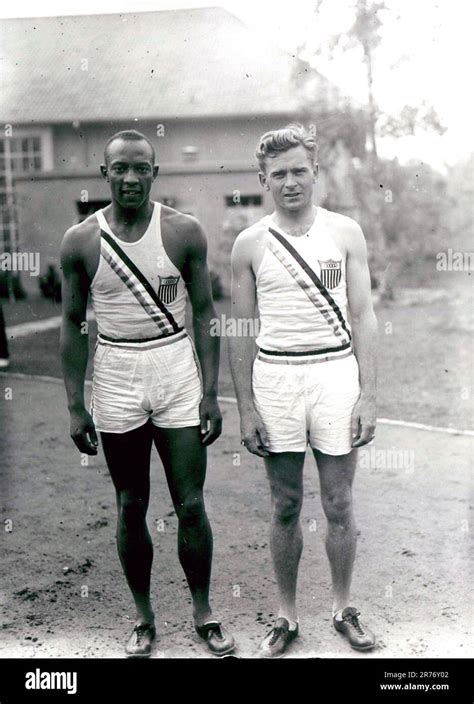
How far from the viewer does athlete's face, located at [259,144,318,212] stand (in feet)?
9.77

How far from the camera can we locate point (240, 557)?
13.3 ft

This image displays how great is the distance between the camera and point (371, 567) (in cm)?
389

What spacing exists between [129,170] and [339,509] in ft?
5.18

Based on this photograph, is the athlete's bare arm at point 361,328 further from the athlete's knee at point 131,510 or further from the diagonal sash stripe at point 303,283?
the athlete's knee at point 131,510

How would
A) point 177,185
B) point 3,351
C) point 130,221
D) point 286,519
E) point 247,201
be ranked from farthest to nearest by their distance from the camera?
1. point 247,201
2. point 177,185
3. point 3,351
4. point 286,519
5. point 130,221

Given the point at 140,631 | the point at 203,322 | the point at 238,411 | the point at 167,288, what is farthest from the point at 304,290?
the point at 140,631

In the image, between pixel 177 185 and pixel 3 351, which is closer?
pixel 3 351

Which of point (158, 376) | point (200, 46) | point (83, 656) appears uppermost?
point (200, 46)

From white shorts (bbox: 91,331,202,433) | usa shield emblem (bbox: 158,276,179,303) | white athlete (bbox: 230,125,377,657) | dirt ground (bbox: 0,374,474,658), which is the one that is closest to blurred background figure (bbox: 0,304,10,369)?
dirt ground (bbox: 0,374,474,658)

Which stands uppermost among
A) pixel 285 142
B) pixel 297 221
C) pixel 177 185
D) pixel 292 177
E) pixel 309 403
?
pixel 177 185

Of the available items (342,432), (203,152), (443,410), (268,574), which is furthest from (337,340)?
(203,152)

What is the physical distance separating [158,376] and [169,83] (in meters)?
2.66

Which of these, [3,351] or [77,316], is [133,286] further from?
[3,351]

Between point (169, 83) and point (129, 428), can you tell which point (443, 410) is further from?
point (129, 428)
